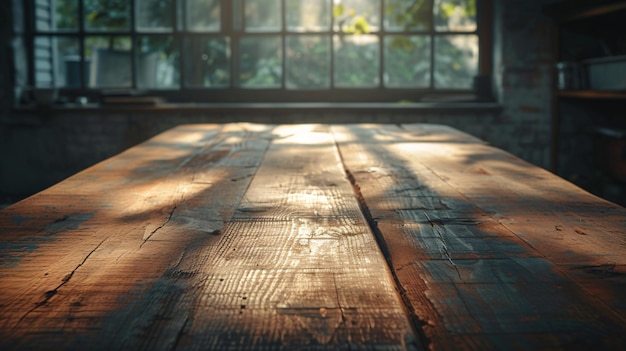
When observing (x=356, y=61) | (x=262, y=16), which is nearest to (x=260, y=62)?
(x=262, y=16)

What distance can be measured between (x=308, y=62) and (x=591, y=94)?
6.80ft

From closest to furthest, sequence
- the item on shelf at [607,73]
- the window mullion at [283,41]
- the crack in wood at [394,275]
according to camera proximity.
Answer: the crack in wood at [394,275] < the item on shelf at [607,73] < the window mullion at [283,41]

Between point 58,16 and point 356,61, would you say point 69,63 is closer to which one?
point 58,16

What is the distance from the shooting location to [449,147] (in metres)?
2.18

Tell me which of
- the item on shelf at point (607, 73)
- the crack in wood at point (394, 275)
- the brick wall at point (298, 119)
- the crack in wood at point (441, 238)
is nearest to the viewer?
the crack in wood at point (394, 275)

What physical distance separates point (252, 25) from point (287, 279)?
4.66 meters

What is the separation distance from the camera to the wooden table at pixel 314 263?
68 cm

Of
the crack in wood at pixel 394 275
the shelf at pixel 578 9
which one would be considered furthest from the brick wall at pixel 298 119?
the crack in wood at pixel 394 275

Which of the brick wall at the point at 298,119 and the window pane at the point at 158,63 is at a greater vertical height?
the window pane at the point at 158,63

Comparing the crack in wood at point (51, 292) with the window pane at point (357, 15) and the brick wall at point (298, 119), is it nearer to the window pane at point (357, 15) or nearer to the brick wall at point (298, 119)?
the brick wall at point (298, 119)

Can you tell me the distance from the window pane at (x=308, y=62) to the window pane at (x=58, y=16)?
166 centimetres

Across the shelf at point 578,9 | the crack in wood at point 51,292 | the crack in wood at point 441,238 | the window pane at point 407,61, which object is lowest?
the crack in wood at point 51,292

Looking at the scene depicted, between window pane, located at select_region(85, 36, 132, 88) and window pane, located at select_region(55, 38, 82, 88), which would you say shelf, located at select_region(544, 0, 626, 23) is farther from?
window pane, located at select_region(55, 38, 82, 88)

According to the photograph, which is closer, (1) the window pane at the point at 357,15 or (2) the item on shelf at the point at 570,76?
(2) the item on shelf at the point at 570,76
